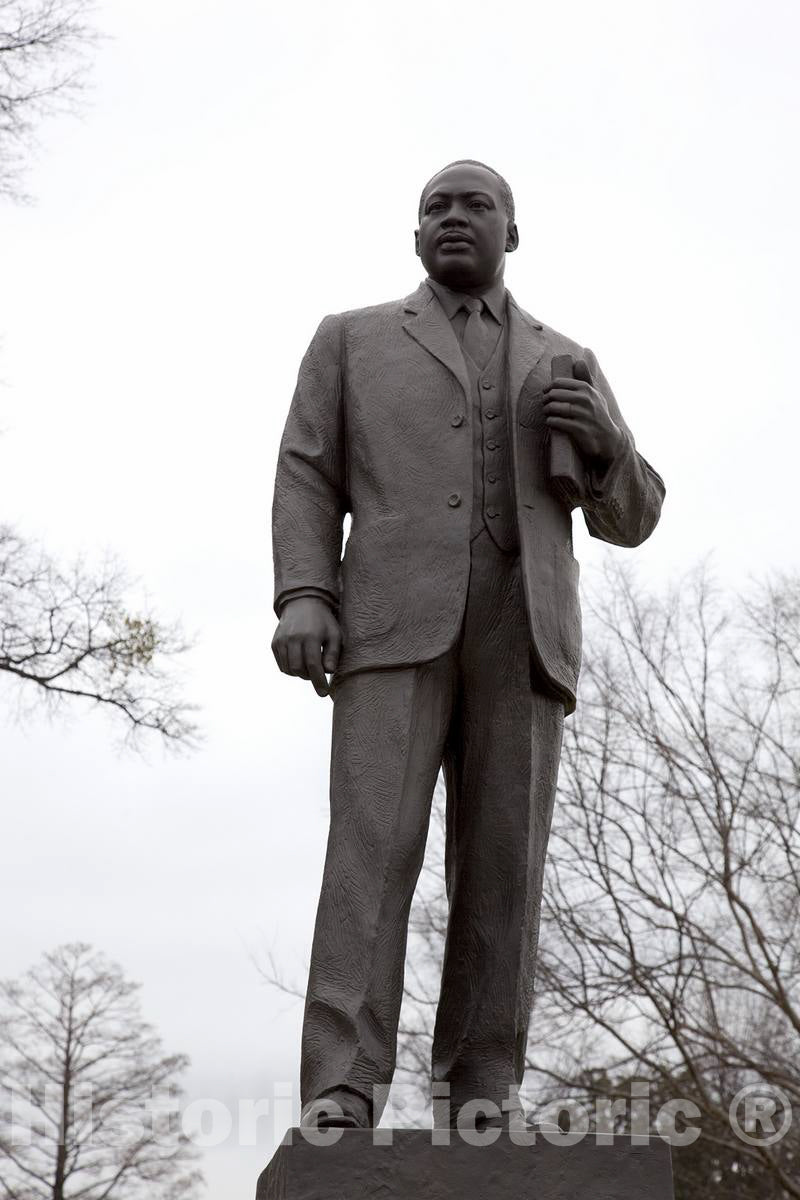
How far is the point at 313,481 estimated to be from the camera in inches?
174

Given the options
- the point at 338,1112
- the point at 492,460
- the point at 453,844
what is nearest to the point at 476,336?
the point at 492,460

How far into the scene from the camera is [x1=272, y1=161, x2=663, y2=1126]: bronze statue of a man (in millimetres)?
3920

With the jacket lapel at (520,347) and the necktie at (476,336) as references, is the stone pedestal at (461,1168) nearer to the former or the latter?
the jacket lapel at (520,347)

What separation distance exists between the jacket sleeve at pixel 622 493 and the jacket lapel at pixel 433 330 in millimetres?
383

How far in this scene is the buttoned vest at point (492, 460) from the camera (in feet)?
13.9

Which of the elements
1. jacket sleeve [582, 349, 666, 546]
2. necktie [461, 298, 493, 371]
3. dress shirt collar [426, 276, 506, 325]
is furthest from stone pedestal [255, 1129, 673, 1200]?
dress shirt collar [426, 276, 506, 325]

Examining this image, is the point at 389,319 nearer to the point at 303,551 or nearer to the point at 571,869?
the point at 303,551

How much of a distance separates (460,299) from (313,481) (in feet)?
2.34

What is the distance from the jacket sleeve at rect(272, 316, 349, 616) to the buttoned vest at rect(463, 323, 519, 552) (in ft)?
1.33

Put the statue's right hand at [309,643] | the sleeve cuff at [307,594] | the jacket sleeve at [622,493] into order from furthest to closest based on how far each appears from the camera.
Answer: the jacket sleeve at [622,493]
the sleeve cuff at [307,594]
the statue's right hand at [309,643]

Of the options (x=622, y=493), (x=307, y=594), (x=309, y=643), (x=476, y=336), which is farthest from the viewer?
(x=476, y=336)

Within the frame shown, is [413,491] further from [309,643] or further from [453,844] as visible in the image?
[453,844]

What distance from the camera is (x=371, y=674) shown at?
407 cm

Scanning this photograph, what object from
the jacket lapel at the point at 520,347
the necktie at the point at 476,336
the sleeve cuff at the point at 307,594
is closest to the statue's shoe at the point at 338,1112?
the sleeve cuff at the point at 307,594
